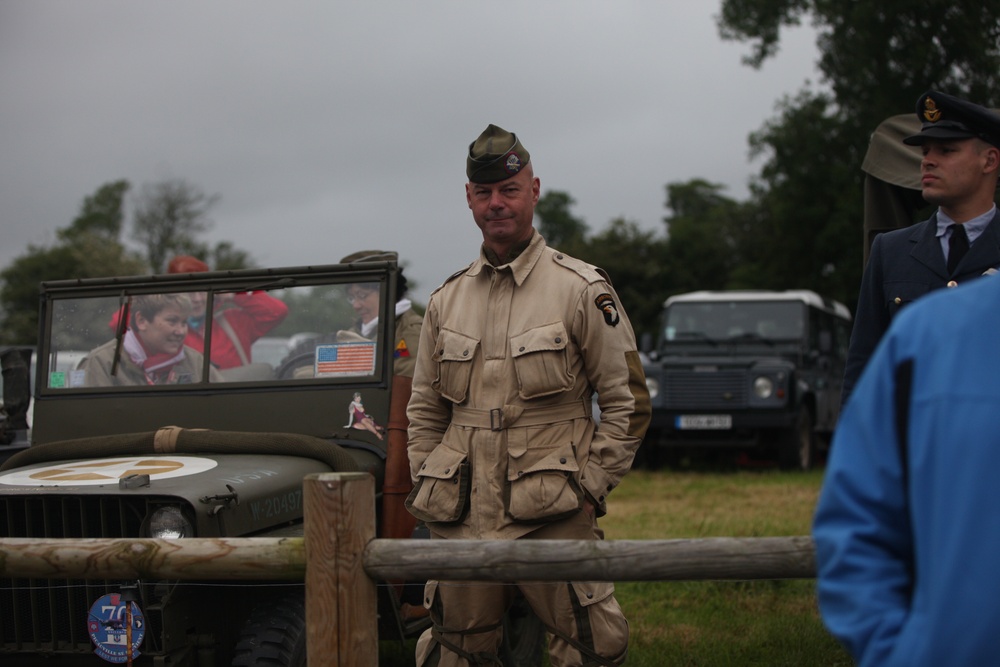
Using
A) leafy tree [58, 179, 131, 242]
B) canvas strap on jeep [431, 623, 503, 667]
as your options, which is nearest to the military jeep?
canvas strap on jeep [431, 623, 503, 667]

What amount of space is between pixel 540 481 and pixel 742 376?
9029 millimetres

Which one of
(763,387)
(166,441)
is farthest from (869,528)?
(763,387)

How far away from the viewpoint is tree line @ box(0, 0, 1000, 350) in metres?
14.9

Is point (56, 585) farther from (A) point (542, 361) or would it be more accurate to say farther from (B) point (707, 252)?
(B) point (707, 252)

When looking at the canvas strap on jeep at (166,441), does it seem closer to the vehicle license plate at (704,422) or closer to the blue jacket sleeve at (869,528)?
the blue jacket sleeve at (869,528)

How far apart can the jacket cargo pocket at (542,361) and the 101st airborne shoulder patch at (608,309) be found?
143mm

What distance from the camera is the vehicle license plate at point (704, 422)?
11.8 meters

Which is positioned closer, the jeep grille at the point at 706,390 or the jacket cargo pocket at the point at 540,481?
the jacket cargo pocket at the point at 540,481

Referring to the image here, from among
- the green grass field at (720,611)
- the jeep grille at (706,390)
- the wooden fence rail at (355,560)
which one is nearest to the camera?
the wooden fence rail at (355,560)

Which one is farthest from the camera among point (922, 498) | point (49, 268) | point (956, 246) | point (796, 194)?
point (49, 268)

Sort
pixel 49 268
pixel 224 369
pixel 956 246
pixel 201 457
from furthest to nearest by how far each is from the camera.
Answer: pixel 49 268 < pixel 224 369 < pixel 201 457 < pixel 956 246

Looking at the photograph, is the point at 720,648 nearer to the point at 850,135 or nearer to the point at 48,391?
the point at 48,391

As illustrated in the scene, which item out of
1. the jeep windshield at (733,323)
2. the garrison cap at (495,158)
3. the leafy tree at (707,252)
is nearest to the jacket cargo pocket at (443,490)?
the garrison cap at (495,158)

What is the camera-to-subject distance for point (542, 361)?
10.5ft
